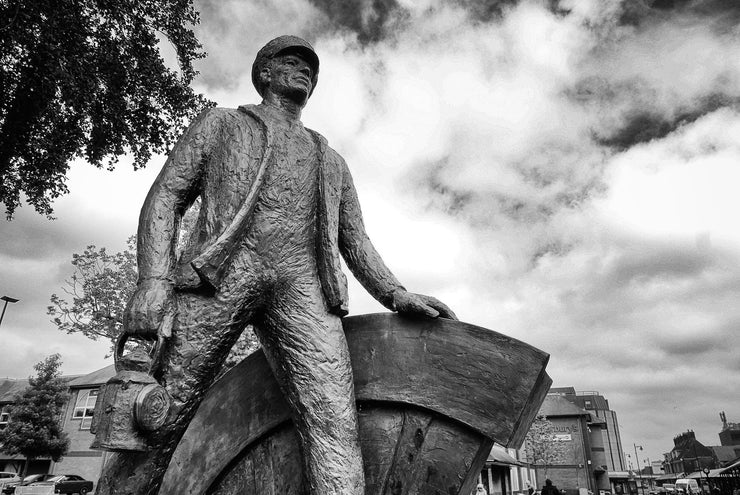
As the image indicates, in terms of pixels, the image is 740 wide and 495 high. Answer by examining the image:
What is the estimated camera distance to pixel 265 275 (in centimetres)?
239

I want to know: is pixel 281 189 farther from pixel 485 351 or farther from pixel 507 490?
pixel 507 490

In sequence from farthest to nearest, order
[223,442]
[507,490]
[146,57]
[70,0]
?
1. [507,490]
2. [146,57]
3. [70,0]
4. [223,442]

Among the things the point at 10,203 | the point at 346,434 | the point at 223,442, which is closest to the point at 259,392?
the point at 223,442

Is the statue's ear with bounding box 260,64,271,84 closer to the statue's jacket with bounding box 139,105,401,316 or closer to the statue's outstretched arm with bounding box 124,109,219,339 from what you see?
the statue's jacket with bounding box 139,105,401,316

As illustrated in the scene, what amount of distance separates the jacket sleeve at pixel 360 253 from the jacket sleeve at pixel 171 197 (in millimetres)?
799

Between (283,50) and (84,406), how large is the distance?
3254 cm

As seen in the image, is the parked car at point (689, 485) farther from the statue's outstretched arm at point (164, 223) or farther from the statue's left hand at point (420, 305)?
the statue's outstretched arm at point (164, 223)

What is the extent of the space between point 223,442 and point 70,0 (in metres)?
8.04

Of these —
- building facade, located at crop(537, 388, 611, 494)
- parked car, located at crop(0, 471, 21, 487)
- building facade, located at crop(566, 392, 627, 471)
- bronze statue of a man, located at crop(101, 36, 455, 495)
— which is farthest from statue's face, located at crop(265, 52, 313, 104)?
building facade, located at crop(566, 392, 627, 471)

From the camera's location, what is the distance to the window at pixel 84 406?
29047 mm

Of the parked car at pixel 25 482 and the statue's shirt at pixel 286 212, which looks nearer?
the statue's shirt at pixel 286 212

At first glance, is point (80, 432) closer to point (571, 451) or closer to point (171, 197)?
point (171, 197)

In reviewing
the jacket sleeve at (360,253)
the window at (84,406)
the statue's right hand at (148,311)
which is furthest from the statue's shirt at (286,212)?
the window at (84,406)

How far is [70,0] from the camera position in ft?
26.1
